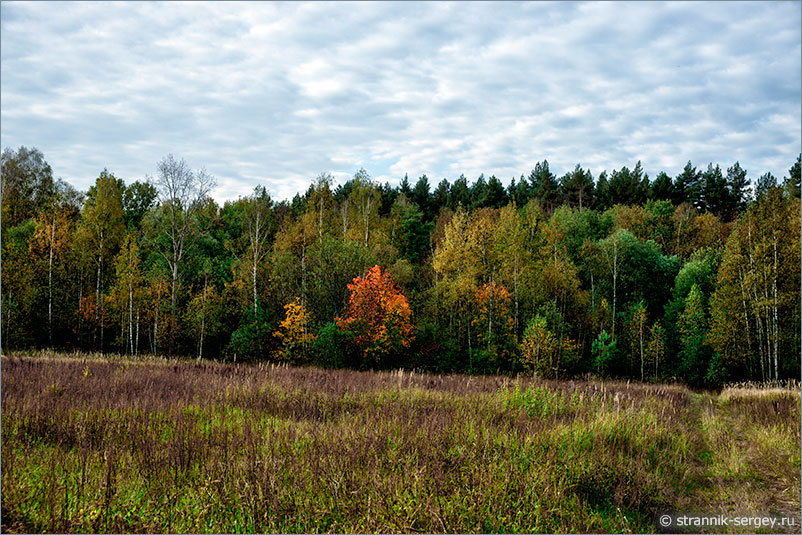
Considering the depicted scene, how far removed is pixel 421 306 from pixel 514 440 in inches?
1115

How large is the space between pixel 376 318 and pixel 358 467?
22730mm

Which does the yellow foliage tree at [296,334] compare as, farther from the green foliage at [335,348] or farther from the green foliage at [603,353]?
the green foliage at [603,353]

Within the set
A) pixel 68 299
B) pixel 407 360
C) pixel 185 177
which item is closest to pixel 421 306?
pixel 407 360

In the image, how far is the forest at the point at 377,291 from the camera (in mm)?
27109

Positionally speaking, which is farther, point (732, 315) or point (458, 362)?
point (458, 362)

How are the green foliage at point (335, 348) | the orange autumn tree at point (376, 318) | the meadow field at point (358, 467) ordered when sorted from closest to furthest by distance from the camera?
the meadow field at point (358, 467), the green foliage at point (335, 348), the orange autumn tree at point (376, 318)

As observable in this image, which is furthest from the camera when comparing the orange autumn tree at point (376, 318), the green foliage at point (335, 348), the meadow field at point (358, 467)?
the orange autumn tree at point (376, 318)

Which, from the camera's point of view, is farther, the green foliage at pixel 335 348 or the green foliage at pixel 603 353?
the green foliage at pixel 603 353

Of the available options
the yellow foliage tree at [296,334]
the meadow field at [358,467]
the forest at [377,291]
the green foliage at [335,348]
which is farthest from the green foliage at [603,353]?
the meadow field at [358,467]

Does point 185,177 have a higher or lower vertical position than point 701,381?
higher

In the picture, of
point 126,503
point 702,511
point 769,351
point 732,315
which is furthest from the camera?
point 732,315

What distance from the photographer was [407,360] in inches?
1192

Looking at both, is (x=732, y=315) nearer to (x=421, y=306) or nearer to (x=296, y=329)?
(x=421, y=306)

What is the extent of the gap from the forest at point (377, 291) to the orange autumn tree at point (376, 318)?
0.41 ft
